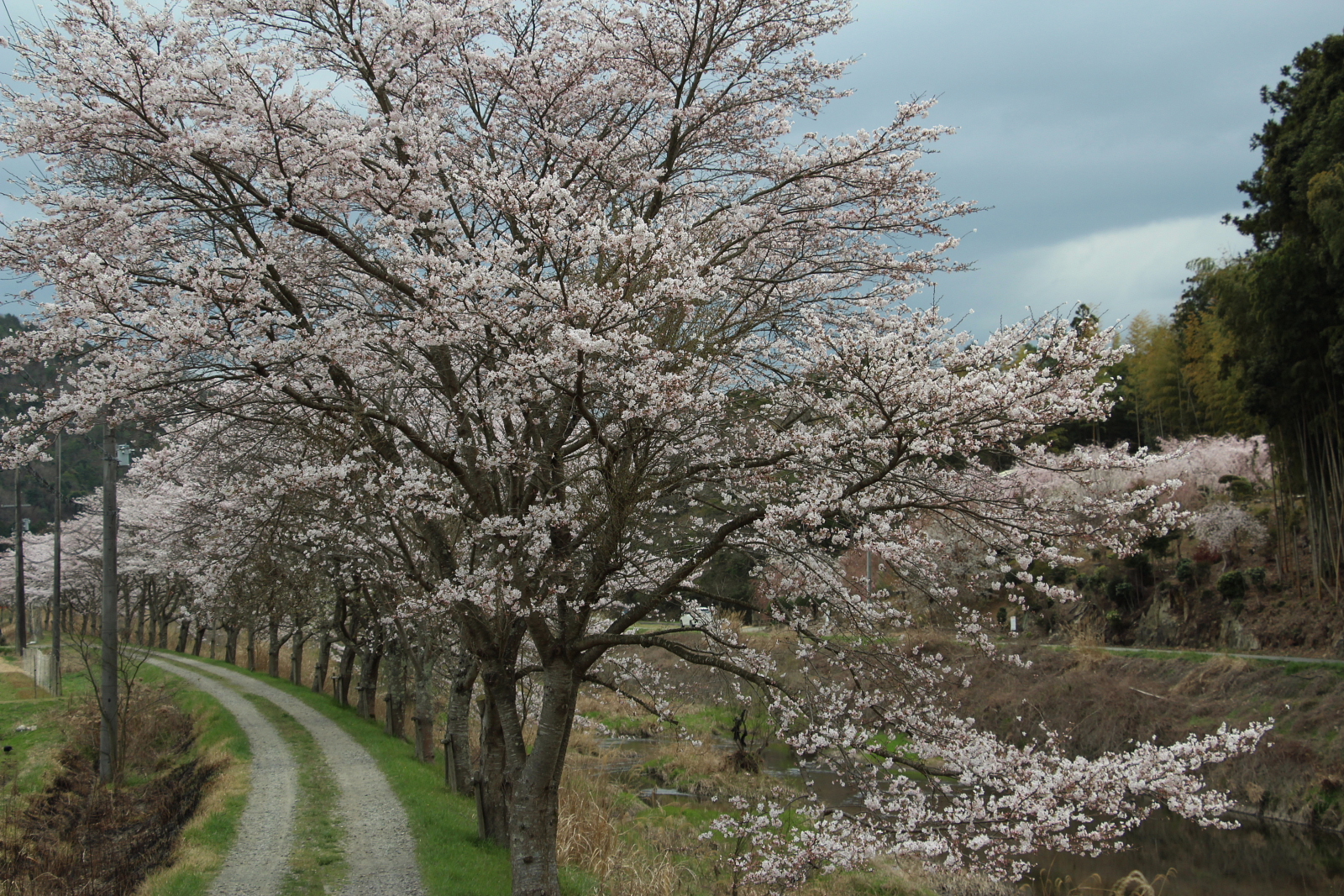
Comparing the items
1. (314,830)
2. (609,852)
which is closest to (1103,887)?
(609,852)

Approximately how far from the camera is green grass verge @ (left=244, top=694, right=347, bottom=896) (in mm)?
8719

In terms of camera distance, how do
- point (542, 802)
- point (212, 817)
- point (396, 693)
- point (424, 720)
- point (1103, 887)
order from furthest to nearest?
point (396, 693) → point (424, 720) → point (1103, 887) → point (212, 817) → point (542, 802)

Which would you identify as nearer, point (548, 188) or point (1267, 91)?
point (548, 188)

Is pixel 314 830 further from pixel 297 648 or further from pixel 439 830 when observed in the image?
pixel 297 648

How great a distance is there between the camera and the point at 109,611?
42.0 feet

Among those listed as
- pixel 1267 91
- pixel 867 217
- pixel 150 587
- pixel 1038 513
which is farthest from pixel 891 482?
pixel 150 587

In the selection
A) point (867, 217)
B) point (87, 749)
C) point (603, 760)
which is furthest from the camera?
point (603, 760)

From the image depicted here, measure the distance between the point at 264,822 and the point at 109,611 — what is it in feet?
14.1

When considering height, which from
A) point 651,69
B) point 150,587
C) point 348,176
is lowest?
point 150,587

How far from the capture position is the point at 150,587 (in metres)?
33.7

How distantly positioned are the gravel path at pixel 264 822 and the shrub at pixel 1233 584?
22008mm

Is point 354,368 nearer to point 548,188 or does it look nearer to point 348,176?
point 348,176

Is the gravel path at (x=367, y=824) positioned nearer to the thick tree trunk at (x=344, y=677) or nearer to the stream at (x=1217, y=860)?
the thick tree trunk at (x=344, y=677)

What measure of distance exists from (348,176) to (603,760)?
51.2 feet
